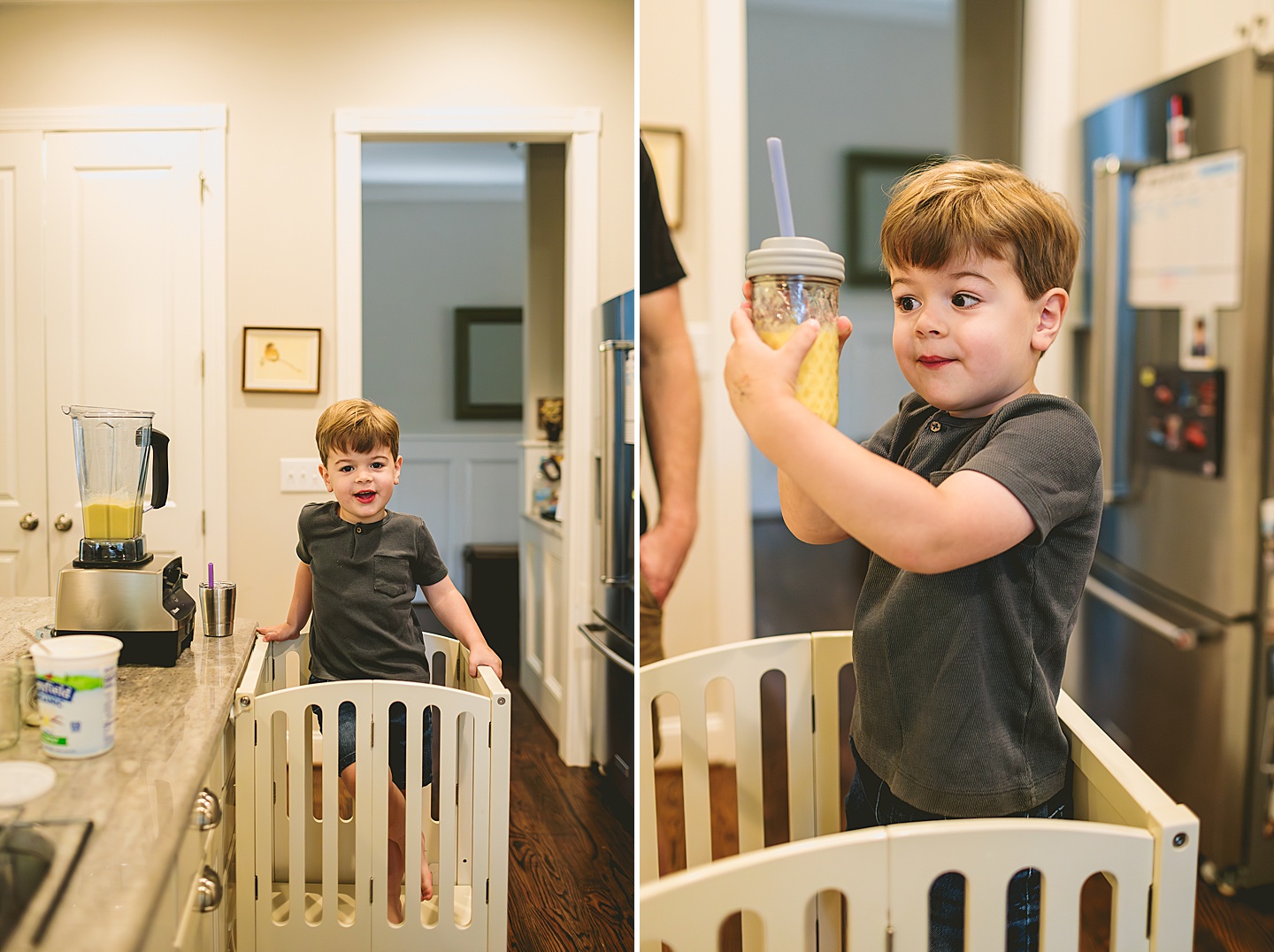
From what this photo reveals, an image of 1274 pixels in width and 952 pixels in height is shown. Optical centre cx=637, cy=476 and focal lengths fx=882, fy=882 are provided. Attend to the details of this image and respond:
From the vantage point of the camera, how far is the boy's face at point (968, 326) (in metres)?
0.54

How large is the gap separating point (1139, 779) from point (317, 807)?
2.29 feet

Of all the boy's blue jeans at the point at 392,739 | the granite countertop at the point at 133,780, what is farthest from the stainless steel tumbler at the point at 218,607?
the boy's blue jeans at the point at 392,739

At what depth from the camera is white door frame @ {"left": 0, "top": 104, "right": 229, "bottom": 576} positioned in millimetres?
836

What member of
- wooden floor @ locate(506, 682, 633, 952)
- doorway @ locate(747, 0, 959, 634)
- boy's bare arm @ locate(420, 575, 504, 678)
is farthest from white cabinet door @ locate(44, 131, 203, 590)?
doorway @ locate(747, 0, 959, 634)

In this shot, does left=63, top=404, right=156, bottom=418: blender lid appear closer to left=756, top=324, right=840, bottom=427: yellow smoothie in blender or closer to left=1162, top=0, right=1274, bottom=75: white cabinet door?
left=756, top=324, right=840, bottom=427: yellow smoothie in blender

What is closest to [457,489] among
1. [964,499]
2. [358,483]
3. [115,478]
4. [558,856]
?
[358,483]

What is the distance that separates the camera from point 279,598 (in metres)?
0.88

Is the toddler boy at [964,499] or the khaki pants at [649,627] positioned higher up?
the toddler boy at [964,499]

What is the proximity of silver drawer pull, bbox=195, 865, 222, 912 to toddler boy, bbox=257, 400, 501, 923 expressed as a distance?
0.52 feet

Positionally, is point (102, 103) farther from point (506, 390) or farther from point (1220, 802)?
point (1220, 802)

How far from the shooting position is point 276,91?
871 millimetres

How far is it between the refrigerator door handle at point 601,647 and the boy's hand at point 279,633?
1.04 feet

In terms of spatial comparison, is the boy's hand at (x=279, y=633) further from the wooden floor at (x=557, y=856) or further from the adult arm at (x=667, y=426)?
the adult arm at (x=667, y=426)

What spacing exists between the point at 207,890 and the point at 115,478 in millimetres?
386
